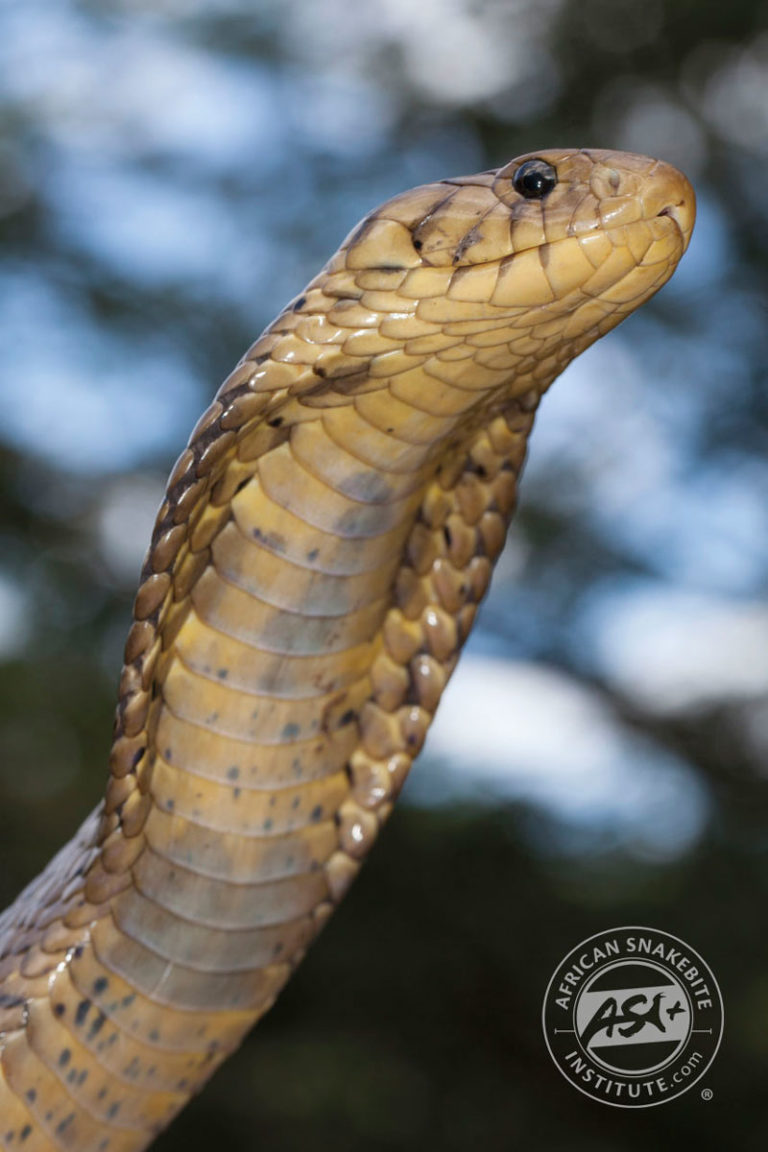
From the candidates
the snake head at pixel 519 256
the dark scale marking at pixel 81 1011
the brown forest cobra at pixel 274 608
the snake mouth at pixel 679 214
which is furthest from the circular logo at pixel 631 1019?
the snake mouth at pixel 679 214

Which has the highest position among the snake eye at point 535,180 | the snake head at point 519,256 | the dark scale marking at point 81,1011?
the snake eye at point 535,180

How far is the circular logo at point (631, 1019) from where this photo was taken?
1624mm

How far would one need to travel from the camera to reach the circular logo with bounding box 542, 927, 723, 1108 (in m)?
1.62

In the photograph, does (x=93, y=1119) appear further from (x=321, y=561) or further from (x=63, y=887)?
(x=321, y=561)

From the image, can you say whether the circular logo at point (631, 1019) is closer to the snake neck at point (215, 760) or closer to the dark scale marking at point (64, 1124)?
the snake neck at point (215, 760)

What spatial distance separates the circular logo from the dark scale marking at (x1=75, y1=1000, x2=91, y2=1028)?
677mm

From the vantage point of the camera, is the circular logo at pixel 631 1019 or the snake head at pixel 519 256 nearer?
the snake head at pixel 519 256

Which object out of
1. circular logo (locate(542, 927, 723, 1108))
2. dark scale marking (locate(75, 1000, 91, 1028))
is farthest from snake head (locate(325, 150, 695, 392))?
circular logo (locate(542, 927, 723, 1108))

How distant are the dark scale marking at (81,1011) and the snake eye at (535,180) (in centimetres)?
88

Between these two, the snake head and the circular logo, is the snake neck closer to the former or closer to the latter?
the snake head

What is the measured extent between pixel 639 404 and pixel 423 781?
4.09 feet

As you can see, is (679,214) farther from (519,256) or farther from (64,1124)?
(64,1124)

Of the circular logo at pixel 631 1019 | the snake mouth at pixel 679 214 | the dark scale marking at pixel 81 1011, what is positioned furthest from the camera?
the circular logo at pixel 631 1019

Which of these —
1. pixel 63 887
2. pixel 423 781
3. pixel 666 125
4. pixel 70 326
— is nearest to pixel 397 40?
pixel 666 125
